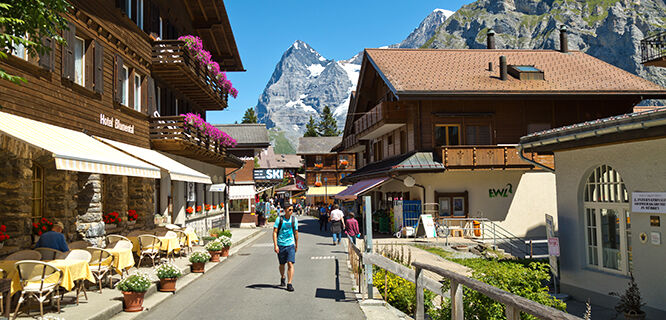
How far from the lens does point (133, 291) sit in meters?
8.84

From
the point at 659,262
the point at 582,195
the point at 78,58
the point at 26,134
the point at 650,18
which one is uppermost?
the point at 650,18

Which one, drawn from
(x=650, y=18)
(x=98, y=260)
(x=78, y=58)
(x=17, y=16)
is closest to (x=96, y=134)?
(x=78, y=58)

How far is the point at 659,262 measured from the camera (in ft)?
31.8

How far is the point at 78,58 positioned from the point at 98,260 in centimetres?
631

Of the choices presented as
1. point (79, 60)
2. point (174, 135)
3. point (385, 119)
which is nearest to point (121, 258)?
point (79, 60)

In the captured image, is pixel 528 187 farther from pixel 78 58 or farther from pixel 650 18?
pixel 650 18

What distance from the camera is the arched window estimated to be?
10883mm

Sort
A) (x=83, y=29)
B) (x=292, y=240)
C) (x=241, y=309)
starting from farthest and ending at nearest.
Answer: (x=83, y=29), (x=292, y=240), (x=241, y=309)

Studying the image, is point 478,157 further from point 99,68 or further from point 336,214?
point 99,68

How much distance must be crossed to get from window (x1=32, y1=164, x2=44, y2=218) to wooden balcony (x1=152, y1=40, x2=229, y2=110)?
8452 millimetres

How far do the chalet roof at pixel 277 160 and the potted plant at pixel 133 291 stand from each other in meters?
85.6

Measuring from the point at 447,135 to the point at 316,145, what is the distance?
4739 centimetres

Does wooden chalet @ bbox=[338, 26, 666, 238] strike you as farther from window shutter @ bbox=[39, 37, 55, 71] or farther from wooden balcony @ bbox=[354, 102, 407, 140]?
window shutter @ bbox=[39, 37, 55, 71]

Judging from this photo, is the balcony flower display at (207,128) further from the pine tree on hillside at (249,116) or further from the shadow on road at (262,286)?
the pine tree on hillside at (249,116)
